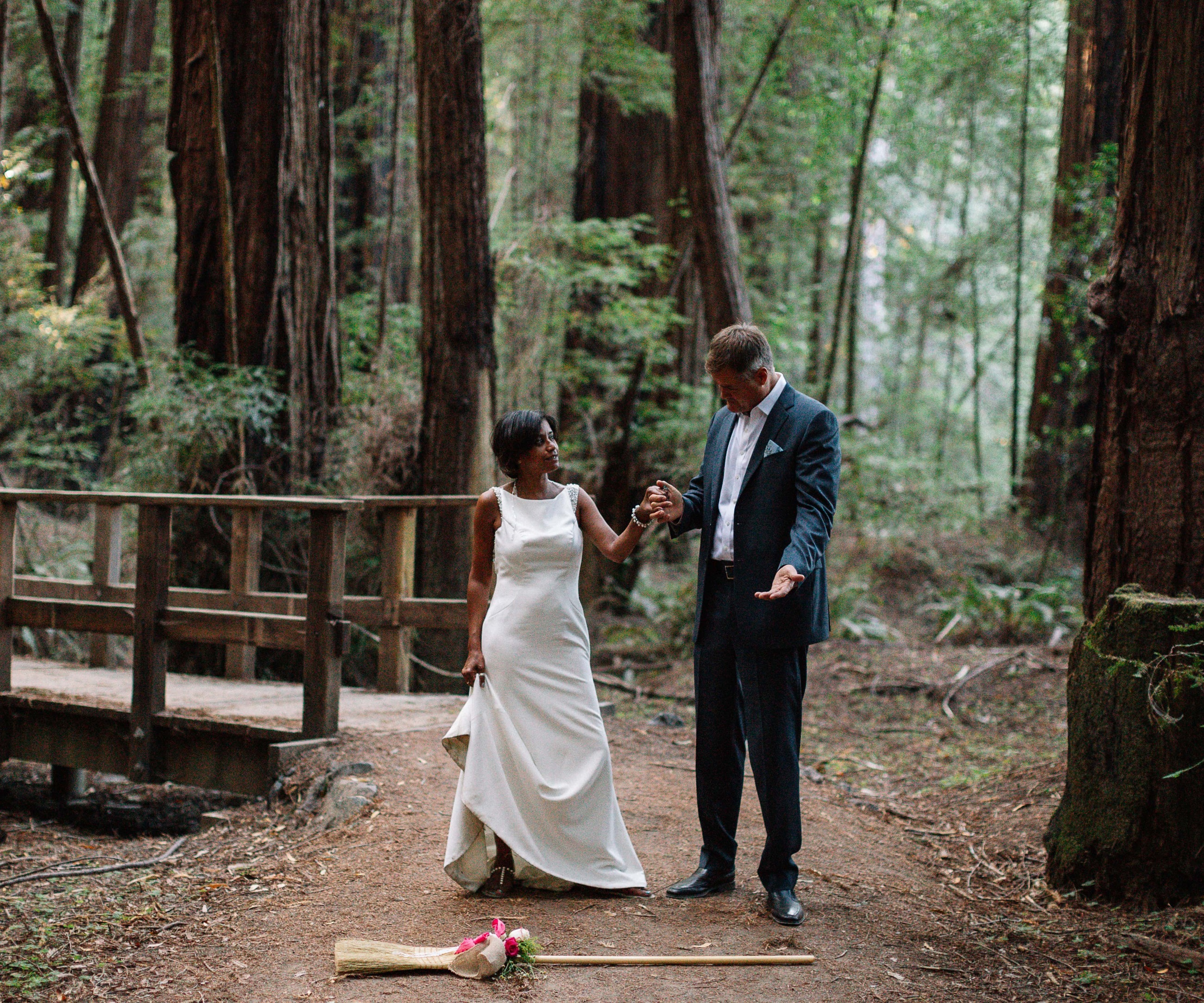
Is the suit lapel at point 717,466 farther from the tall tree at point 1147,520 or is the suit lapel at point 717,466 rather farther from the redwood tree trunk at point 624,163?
the redwood tree trunk at point 624,163

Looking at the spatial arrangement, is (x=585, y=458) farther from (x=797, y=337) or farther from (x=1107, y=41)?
(x=1107, y=41)

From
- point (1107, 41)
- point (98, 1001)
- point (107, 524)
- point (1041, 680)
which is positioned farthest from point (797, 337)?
point (98, 1001)

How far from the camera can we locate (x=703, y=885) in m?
4.18

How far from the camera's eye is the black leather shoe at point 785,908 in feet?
12.7

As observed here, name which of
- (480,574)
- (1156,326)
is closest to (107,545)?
(480,574)

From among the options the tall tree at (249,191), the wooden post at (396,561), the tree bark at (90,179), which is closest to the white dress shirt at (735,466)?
the wooden post at (396,561)

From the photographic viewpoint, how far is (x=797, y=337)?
1502 centimetres

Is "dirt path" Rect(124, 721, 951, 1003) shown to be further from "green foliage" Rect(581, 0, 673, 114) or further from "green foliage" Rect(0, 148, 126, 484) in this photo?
"green foliage" Rect(581, 0, 673, 114)

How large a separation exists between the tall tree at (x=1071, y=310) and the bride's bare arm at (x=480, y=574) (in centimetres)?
814

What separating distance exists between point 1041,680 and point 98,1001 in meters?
8.26

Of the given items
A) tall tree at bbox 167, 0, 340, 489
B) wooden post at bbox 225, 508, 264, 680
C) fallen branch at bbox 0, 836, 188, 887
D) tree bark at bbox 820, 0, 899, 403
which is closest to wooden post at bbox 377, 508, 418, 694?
wooden post at bbox 225, 508, 264, 680

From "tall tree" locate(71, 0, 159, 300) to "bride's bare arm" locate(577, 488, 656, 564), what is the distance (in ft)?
49.5

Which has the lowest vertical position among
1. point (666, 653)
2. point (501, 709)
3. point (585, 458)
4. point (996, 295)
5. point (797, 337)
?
point (666, 653)

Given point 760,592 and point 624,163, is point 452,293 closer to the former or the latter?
point 760,592
